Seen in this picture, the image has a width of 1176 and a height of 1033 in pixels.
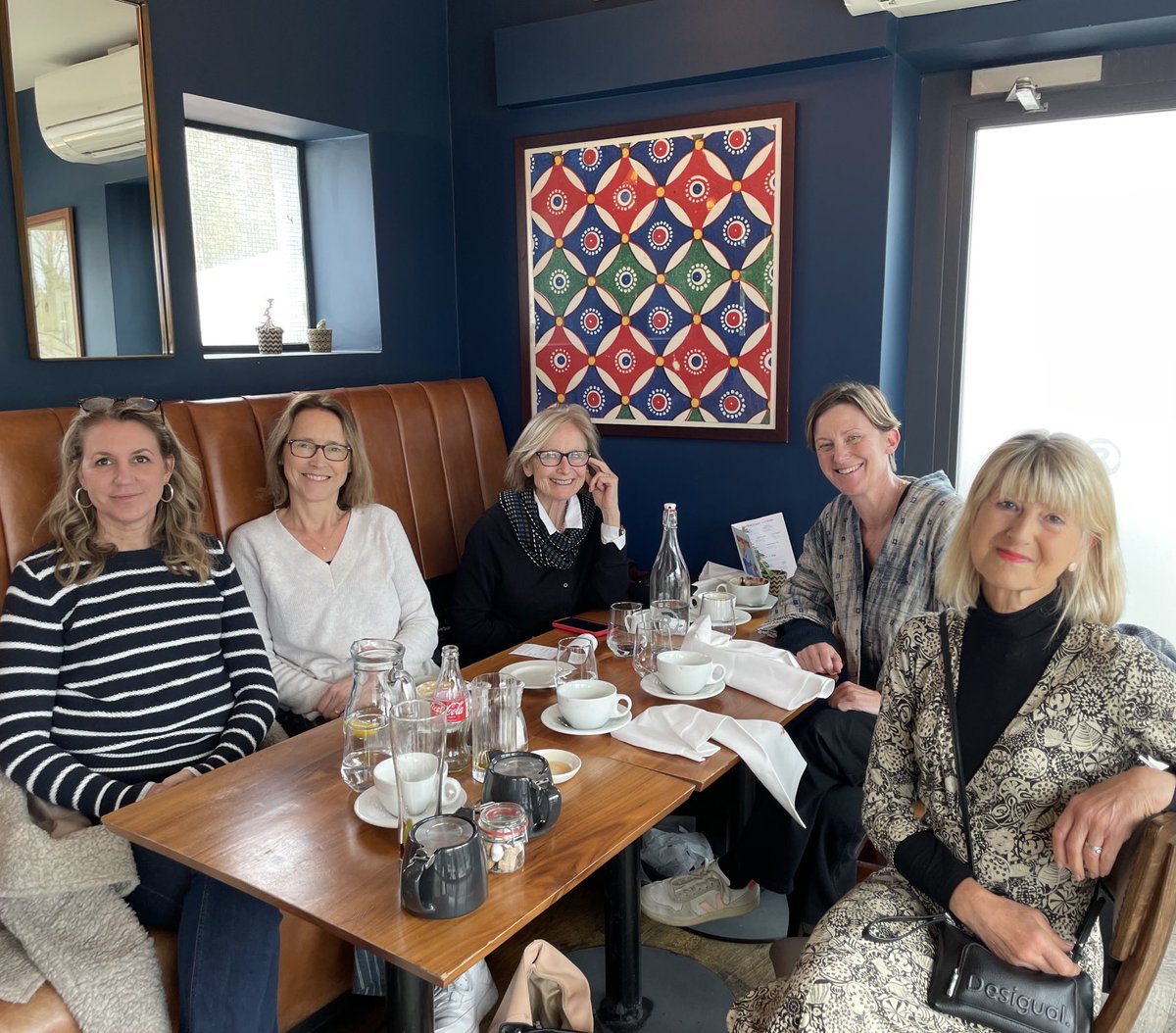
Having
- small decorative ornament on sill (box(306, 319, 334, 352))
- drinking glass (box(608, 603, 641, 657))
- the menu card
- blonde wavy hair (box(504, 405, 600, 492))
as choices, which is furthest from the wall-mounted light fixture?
small decorative ornament on sill (box(306, 319, 334, 352))

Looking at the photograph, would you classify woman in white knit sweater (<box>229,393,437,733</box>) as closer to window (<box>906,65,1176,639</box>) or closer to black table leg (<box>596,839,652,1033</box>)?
black table leg (<box>596,839,652,1033</box>)

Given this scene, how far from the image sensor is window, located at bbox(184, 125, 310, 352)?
3092 mm

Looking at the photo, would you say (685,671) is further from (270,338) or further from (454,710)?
(270,338)

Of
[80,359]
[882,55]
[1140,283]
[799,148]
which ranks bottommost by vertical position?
[80,359]

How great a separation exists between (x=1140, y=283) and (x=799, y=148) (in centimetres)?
103

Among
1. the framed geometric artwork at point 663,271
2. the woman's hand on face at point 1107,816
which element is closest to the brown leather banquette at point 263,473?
the framed geometric artwork at point 663,271

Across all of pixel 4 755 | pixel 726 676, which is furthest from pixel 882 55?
pixel 4 755

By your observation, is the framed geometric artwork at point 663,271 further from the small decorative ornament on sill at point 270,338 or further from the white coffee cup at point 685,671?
the white coffee cup at point 685,671

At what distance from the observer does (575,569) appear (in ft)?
9.22

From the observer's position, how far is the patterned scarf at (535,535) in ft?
8.84

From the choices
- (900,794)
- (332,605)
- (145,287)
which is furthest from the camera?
(145,287)

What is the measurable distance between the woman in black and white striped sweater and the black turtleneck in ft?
3.51

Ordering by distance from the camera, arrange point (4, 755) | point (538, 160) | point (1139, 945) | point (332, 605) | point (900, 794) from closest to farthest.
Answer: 1. point (1139, 945)
2. point (900, 794)
3. point (4, 755)
4. point (332, 605)
5. point (538, 160)

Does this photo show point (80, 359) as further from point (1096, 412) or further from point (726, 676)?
point (1096, 412)
